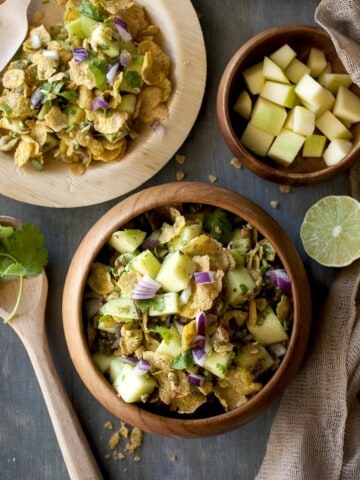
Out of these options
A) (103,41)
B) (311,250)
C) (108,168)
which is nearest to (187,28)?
(103,41)

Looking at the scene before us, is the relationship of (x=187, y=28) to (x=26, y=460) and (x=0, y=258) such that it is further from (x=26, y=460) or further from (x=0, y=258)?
(x=26, y=460)

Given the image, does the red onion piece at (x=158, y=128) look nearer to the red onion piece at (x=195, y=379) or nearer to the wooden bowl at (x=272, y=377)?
the wooden bowl at (x=272, y=377)

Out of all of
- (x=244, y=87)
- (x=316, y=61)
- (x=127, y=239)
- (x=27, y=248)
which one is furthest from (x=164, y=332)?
(x=316, y=61)

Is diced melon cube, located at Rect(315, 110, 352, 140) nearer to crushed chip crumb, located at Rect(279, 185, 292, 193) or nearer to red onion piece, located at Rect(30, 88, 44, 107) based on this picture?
crushed chip crumb, located at Rect(279, 185, 292, 193)

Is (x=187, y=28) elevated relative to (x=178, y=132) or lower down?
elevated

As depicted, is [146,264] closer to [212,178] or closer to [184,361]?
[184,361]

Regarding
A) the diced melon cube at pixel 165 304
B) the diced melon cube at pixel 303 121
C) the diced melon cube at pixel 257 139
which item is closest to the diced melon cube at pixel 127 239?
the diced melon cube at pixel 165 304
